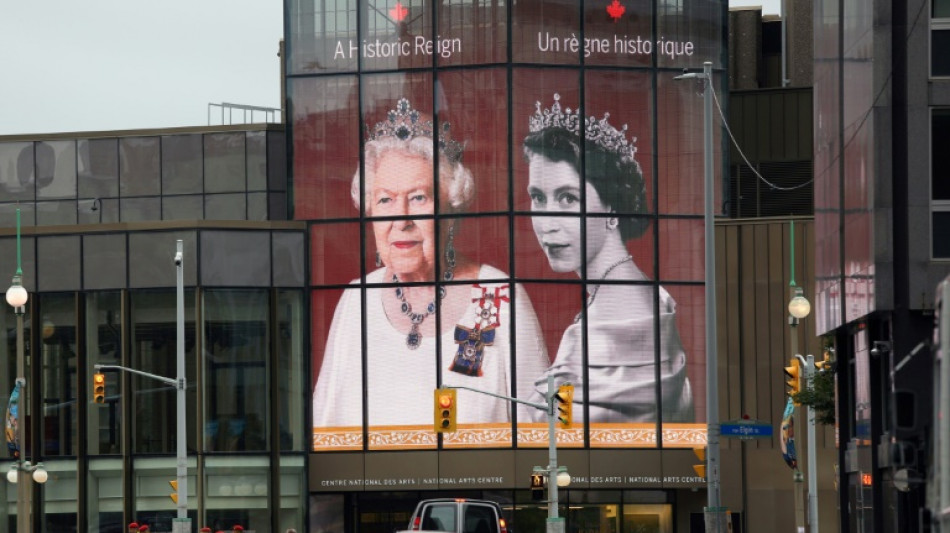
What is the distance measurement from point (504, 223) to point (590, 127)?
425 centimetres

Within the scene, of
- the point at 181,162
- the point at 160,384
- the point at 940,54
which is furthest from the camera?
the point at 181,162

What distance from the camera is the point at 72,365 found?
62.8 m

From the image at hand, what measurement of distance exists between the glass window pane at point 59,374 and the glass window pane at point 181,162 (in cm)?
637

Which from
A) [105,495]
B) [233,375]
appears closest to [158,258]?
[233,375]

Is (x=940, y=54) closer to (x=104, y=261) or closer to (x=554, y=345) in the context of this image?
(x=554, y=345)

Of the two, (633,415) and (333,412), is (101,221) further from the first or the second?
(633,415)

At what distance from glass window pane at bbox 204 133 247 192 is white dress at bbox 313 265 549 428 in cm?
727

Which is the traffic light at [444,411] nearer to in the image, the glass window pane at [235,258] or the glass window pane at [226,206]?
the glass window pane at [235,258]

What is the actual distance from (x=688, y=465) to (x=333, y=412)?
1162cm

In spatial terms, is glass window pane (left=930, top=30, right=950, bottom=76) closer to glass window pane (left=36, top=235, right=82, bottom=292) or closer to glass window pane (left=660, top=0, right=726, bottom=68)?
glass window pane (left=660, top=0, right=726, bottom=68)

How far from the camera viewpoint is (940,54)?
32188 mm

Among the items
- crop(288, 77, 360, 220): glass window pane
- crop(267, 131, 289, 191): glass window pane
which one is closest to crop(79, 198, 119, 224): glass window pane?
crop(267, 131, 289, 191): glass window pane

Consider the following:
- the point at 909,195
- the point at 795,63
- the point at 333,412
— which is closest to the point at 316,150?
the point at 333,412

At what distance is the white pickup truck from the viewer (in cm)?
4328
